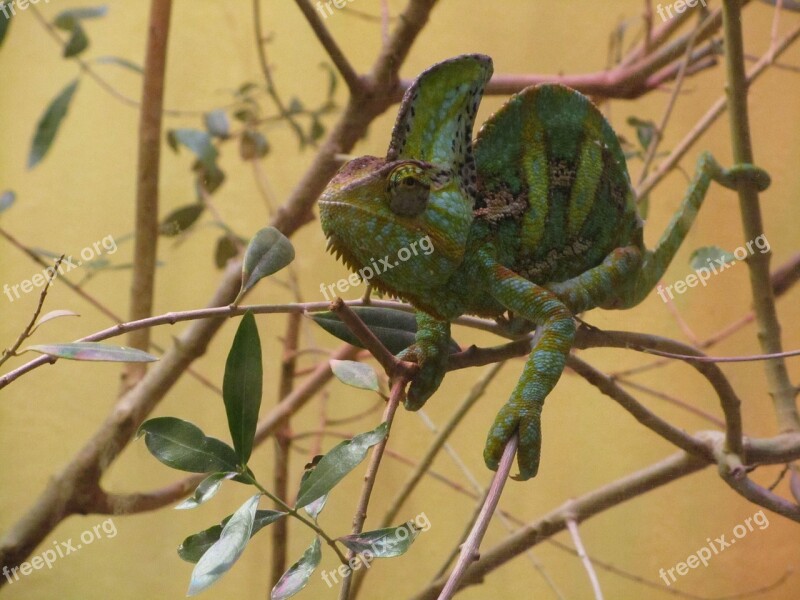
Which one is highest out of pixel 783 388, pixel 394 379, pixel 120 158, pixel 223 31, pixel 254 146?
pixel 223 31

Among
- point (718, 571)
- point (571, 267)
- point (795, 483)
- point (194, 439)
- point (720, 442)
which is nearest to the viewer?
point (194, 439)

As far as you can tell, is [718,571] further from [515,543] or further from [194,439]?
[194,439]

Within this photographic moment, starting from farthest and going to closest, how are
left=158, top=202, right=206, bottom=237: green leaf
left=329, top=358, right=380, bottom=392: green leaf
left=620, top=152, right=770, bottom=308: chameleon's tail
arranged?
left=158, top=202, right=206, bottom=237: green leaf < left=620, top=152, right=770, bottom=308: chameleon's tail < left=329, top=358, right=380, bottom=392: green leaf

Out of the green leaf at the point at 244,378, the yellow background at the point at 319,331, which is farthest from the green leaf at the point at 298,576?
the yellow background at the point at 319,331

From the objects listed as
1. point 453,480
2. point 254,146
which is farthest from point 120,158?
point 453,480

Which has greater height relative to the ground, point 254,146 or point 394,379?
point 254,146

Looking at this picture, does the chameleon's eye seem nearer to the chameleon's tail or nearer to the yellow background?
the chameleon's tail

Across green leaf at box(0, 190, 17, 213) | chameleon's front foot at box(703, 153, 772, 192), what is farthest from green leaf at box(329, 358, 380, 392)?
green leaf at box(0, 190, 17, 213)
